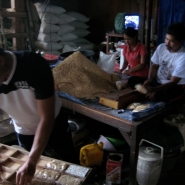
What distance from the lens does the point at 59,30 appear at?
5.04 meters

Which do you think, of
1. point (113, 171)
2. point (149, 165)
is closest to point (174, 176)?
point (149, 165)

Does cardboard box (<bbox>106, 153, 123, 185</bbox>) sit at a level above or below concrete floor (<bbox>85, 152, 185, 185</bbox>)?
above

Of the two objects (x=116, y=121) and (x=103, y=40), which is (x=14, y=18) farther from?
(x=103, y=40)

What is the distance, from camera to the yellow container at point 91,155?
210cm

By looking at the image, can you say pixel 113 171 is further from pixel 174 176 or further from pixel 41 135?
pixel 41 135

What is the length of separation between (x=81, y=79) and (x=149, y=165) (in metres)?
0.99

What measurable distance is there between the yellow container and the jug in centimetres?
36

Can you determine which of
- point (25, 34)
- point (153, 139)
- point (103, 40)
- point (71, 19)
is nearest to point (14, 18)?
point (25, 34)

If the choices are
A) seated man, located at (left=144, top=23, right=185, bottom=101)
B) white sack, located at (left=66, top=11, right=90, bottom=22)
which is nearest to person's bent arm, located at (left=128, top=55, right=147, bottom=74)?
seated man, located at (left=144, top=23, right=185, bottom=101)

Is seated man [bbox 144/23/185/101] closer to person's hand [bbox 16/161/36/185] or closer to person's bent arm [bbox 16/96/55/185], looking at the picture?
person's bent arm [bbox 16/96/55/185]

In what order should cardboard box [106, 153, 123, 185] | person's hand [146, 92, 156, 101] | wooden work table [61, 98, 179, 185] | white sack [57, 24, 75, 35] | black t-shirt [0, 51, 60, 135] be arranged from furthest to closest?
white sack [57, 24, 75, 35]
person's hand [146, 92, 156, 101]
cardboard box [106, 153, 123, 185]
wooden work table [61, 98, 179, 185]
black t-shirt [0, 51, 60, 135]

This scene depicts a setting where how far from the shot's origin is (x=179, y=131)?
7.71 feet

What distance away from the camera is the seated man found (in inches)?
85.7

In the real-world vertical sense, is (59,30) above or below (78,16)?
below
